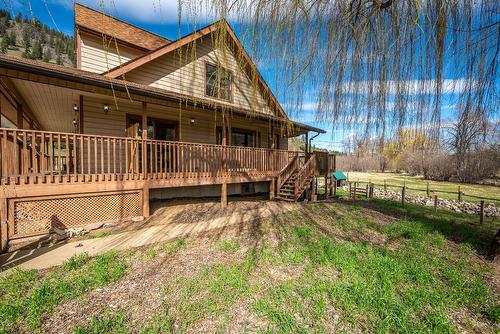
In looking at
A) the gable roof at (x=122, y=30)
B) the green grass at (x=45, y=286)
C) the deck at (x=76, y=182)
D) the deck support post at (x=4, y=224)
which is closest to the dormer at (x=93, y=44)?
the gable roof at (x=122, y=30)

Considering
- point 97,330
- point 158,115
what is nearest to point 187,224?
point 97,330

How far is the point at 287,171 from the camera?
11.7 metres

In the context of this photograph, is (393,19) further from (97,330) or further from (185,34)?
(97,330)

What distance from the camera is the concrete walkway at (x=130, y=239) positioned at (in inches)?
158

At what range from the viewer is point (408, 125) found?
197cm

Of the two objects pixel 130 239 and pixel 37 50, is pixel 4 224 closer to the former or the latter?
pixel 130 239

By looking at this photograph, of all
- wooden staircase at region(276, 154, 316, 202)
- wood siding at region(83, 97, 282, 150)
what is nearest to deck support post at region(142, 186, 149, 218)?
wood siding at region(83, 97, 282, 150)

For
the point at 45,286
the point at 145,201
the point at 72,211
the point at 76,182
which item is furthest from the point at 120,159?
the point at 45,286

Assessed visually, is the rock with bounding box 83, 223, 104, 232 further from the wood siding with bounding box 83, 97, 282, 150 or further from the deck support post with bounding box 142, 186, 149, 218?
the wood siding with bounding box 83, 97, 282, 150

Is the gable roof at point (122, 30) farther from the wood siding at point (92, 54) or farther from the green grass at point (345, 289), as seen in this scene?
the green grass at point (345, 289)

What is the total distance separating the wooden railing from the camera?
16.7 feet

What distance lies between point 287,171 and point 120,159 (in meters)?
8.06

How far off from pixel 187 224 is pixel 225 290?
3.58 metres

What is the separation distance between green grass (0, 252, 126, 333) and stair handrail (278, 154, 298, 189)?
8306 mm
